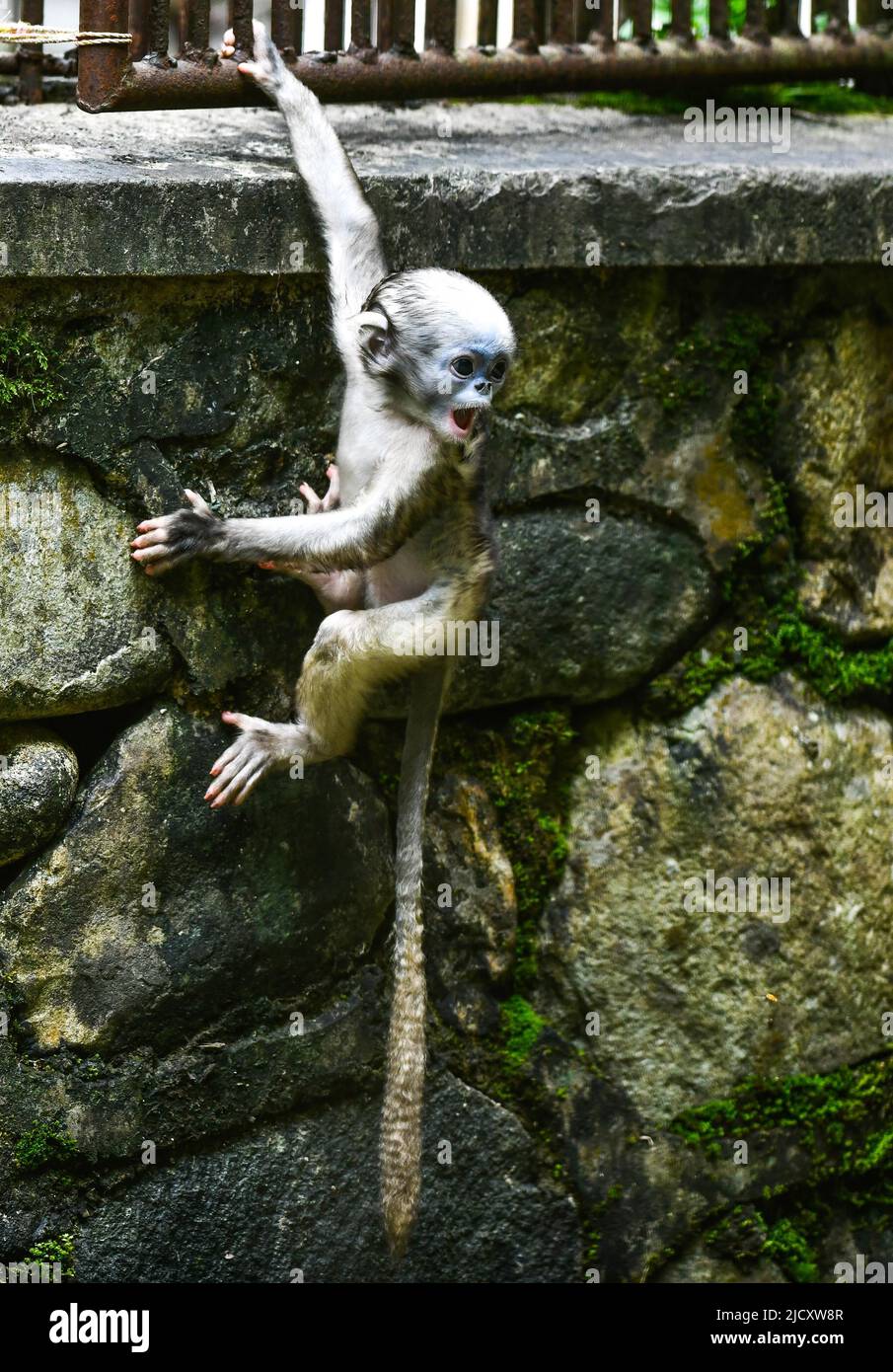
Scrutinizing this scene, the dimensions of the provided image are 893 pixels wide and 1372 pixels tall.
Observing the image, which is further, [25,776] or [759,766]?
[759,766]

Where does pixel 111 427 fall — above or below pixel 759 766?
above

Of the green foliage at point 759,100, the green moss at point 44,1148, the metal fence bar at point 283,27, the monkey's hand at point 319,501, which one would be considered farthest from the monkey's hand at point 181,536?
the green foliage at point 759,100

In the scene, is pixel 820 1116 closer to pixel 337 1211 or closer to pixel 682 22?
pixel 337 1211

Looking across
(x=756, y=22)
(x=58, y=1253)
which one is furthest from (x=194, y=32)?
(x=58, y=1253)

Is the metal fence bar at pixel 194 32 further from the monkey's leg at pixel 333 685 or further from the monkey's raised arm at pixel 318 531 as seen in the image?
the monkey's leg at pixel 333 685

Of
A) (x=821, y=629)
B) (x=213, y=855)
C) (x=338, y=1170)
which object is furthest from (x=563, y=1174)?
(x=821, y=629)

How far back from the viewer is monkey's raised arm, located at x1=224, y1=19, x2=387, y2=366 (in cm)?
417

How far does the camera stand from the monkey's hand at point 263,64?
4.28 m

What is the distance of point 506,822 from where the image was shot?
16.0 feet

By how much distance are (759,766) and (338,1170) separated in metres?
1.74

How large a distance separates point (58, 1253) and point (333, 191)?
2.87m

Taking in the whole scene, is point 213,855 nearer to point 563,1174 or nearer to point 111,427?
point 111,427

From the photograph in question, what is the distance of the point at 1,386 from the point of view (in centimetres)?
Result: 387

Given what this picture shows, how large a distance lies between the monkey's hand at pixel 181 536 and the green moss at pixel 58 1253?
1.82 meters
